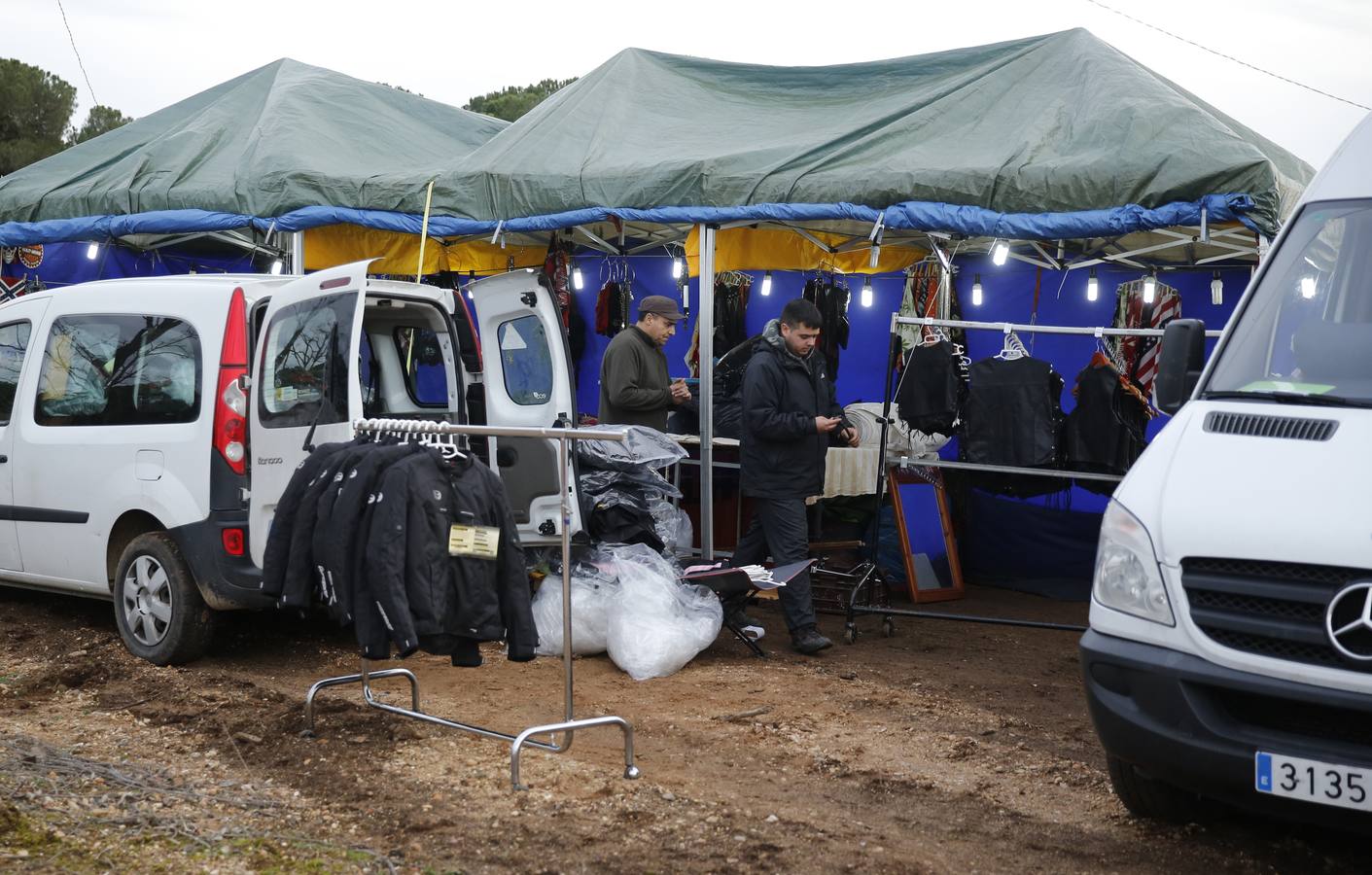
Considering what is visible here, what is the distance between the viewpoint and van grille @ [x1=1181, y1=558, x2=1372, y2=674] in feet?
11.1

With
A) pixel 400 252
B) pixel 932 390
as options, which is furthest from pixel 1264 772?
pixel 400 252

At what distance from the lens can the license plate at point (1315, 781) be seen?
3268 mm

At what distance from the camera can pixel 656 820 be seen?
4250 millimetres

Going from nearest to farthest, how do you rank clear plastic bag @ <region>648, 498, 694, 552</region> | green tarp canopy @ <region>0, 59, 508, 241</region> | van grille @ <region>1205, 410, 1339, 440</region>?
van grille @ <region>1205, 410, 1339, 440</region>, clear plastic bag @ <region>648, 498, 694, 552</region>, green tarp canopy @ <region>0, 59, 508, 241</region>

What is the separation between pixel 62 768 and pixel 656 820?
2.19 meters

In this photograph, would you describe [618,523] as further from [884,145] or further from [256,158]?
[256,158]

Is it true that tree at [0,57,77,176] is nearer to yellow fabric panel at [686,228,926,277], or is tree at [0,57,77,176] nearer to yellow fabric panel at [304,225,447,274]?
yellow fabric panel at [304,225,447,274]

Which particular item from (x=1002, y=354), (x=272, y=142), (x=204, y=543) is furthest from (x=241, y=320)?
(x=272, y=142)

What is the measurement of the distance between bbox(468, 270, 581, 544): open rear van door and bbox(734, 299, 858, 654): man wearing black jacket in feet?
3.32

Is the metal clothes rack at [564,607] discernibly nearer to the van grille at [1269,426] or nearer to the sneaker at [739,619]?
the van grille at [1269,426]

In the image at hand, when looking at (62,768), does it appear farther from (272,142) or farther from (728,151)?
(272,142)

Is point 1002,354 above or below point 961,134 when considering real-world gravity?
below

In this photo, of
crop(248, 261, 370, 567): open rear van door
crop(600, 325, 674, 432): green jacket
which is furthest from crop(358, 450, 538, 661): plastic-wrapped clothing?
crop(600, 325, 674, 432): green jacket

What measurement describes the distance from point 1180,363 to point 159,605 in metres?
4.95
